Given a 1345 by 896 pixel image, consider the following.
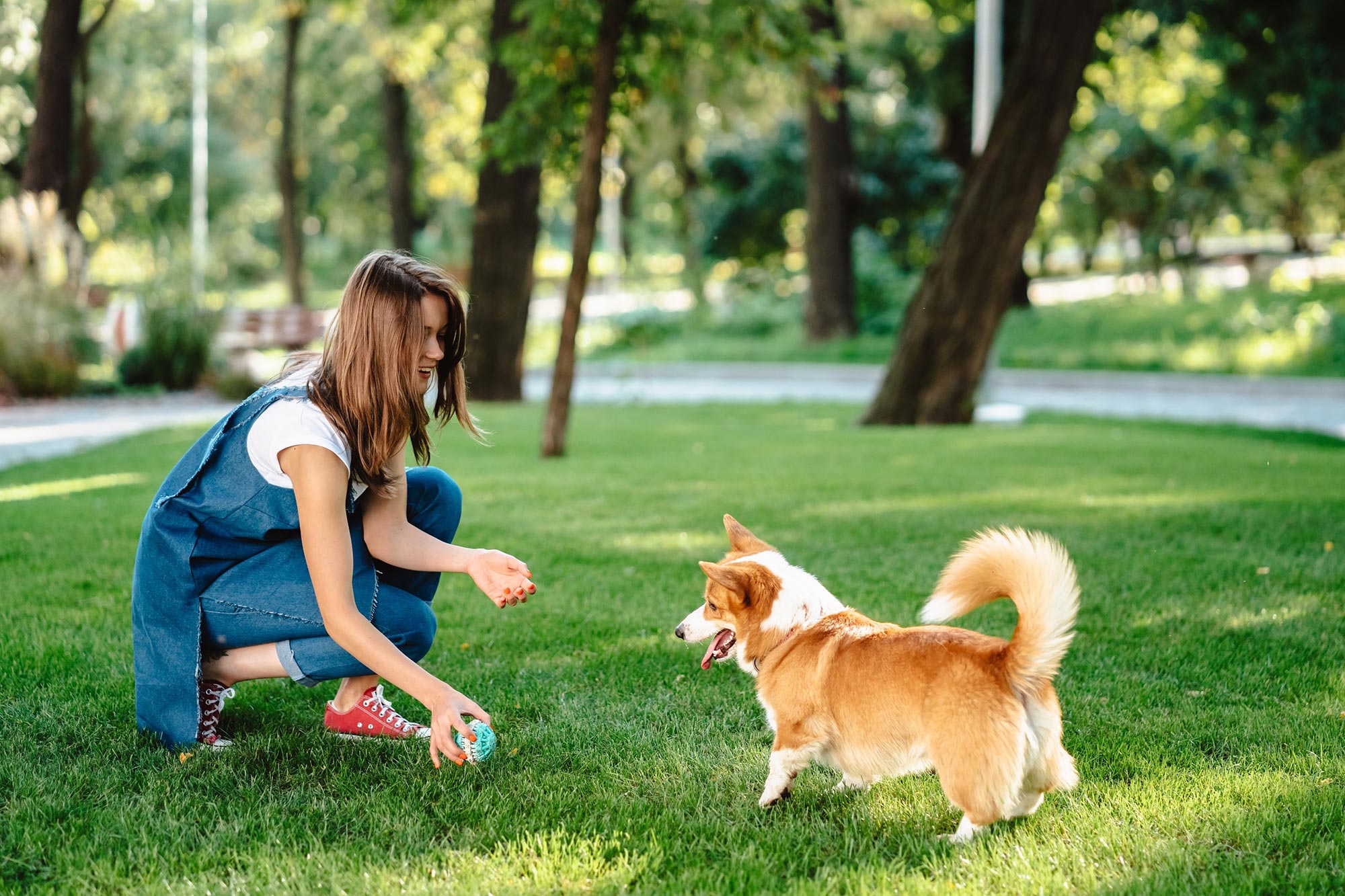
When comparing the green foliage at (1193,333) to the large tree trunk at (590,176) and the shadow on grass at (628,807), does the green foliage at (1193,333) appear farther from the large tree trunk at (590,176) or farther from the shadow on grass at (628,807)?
the shadow on grass at (628,807)

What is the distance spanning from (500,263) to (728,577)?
497 inches

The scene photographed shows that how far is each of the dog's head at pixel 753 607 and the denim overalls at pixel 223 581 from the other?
0.96m

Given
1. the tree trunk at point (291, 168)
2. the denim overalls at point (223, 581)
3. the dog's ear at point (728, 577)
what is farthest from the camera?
the tree trunk at point (291, 168)

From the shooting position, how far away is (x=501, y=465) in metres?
9.60

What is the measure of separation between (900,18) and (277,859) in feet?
86.9

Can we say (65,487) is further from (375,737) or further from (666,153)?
(666,153)

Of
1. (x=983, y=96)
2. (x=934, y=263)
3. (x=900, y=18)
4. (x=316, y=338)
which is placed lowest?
(x=316, y=338)

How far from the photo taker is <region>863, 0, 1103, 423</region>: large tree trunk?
443 inches

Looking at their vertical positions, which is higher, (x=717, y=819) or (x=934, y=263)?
(x=934, y=263)

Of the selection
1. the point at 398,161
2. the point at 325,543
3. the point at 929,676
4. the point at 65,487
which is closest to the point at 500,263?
the point at 65,487

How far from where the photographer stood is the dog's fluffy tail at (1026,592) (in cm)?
271

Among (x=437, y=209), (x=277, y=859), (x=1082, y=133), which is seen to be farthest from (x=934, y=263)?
(x=437, y=209)

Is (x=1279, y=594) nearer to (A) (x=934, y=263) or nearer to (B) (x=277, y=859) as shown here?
(B) (x=277, y=859)

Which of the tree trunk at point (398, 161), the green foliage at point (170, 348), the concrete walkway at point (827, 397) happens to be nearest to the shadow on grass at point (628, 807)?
the concrete walkway at point (827, 397)
